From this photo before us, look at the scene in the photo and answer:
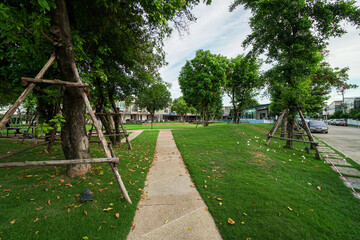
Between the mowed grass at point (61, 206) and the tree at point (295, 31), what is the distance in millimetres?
9429

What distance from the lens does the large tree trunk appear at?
3718mm

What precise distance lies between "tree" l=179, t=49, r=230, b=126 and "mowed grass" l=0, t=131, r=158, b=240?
19.2 m

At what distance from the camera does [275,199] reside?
340 cm

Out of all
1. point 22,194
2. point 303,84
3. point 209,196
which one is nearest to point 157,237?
point 209,196

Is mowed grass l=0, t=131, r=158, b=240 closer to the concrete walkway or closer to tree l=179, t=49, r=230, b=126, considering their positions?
the concrete walkway

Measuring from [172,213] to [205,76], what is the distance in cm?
2246

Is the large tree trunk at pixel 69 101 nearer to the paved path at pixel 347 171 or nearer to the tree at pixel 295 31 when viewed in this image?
the paved path at pixel 347 171

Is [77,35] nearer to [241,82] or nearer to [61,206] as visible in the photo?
[61,206]

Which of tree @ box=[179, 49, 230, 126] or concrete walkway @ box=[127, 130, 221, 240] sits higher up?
tree @ box=[179, 49, 230, 126]

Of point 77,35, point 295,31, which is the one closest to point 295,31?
point 295,31

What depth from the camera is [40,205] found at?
9.95 feet

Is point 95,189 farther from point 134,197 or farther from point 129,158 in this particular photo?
point 129,158

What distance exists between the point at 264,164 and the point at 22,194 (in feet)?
24.2

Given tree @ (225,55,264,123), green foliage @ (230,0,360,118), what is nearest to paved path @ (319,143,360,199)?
green foliage @ (230,0,360,118)
